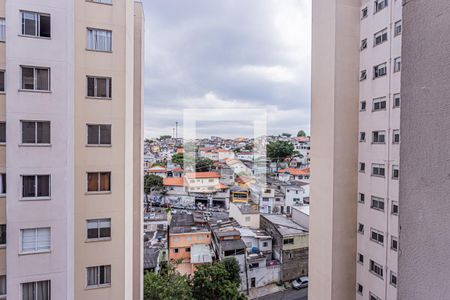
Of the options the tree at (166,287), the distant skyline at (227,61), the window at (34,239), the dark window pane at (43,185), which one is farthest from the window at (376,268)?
the dark window pane at (43,185)

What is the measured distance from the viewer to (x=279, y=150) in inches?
164

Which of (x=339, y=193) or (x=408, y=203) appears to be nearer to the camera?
(x=408, y=203)

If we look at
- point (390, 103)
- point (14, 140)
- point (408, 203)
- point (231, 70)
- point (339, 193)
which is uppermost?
point (231, 70)

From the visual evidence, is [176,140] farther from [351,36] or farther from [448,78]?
[448,78]

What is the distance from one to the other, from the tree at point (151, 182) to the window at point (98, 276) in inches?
64.5

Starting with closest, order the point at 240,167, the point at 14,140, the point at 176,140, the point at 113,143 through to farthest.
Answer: the point at 14,140 → the point at 113,143 → the point at 176,140 → the point at 240,167

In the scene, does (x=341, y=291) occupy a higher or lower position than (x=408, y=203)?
lower

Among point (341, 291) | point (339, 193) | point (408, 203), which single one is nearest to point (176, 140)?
point (339, 193)

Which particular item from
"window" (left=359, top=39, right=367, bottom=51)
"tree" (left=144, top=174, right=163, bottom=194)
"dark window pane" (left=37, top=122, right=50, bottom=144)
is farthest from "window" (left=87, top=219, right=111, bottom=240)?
"window" (left=359, top=39, right=367, bottom=51)

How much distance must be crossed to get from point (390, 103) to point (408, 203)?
314cm

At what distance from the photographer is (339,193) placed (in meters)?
3.26

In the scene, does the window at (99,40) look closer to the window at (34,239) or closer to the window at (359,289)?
the window at (34,239)

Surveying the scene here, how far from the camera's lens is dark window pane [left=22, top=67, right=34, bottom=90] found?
79.5 inches

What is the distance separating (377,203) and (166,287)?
323 cm
